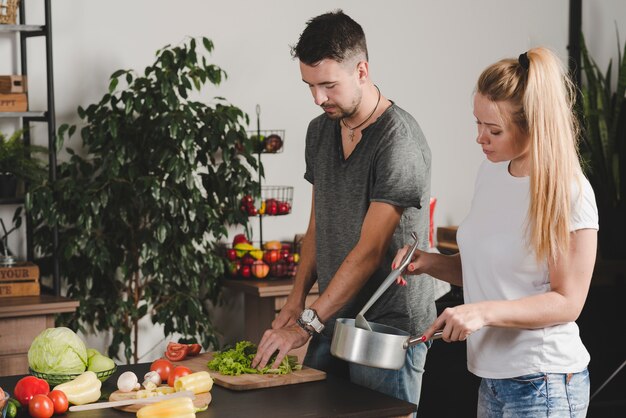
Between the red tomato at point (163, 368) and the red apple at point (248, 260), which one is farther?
the red apple at point (248, 260)

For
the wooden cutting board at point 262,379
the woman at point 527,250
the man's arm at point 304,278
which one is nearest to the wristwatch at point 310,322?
the wooden cutting board at point 262,379

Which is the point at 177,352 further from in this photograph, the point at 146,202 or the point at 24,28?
the point at 24,28

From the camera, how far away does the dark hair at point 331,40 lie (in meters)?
2.45

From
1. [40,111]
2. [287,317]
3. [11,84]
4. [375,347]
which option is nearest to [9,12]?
[11,84]

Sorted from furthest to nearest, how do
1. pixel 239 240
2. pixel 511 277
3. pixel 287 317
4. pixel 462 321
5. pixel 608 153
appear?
1. pixel 608 153
2. pixel 239 240
3. pixel 287 317
4. pixel 511 277
5. pixel 462 321

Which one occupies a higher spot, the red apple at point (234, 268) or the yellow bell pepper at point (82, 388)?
the red apple at point (234, 268)

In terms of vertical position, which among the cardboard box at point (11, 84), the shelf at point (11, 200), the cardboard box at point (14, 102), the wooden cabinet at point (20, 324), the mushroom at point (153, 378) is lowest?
the wooden cabinet at point (20, 324)

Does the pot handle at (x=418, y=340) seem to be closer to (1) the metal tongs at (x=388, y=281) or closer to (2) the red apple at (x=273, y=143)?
(1) the metal tongs at (x=388, y=281)

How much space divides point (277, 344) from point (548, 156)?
2.78ft

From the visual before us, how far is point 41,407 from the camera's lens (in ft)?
6.54

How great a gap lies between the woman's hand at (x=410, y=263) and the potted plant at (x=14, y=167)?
2.15 metres

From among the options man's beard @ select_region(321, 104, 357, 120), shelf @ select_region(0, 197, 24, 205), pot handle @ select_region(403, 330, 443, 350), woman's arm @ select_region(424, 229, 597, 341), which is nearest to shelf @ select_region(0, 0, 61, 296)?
shelf @ select_region(0, 197, 24, 205)

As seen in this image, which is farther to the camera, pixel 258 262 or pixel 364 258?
pixel 258 262

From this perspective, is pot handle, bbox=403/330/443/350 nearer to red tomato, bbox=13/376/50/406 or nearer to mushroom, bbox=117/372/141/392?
mushroom, bbox=117/372/141/392
